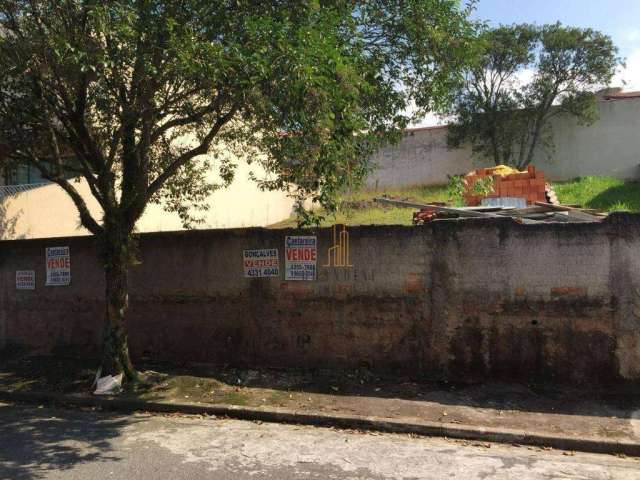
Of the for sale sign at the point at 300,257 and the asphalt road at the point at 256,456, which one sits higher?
the for sale sign at the point at 300,257

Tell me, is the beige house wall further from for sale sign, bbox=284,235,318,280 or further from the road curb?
for sale sign, bbox=284,235,318,280

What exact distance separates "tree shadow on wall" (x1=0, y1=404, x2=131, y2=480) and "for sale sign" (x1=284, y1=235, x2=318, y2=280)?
3082 millimetres

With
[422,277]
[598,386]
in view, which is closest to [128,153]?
[422,277]

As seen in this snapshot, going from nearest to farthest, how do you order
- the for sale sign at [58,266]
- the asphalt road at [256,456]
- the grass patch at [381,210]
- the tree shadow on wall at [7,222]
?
1. the asphalt road at [256,456]
2. the for sale sign at [58,266]
3. the tree shadow on wall at [7,222]
4. the grass patch at [381,210]

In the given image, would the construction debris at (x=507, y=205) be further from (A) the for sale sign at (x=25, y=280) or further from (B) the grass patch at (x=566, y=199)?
(A) the for sale sign at (x=25, y=280)

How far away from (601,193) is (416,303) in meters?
13.2

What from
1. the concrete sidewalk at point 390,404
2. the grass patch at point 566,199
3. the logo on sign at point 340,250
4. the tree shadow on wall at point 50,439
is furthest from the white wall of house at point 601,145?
the tree shadow on wall at point 50,439

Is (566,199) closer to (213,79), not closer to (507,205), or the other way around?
(507,205)

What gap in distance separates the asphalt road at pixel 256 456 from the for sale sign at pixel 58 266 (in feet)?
13.1

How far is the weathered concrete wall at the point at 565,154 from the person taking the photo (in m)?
21.1

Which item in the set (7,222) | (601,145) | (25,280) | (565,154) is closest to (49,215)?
(7,222)

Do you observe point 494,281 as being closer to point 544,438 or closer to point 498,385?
point 498,385

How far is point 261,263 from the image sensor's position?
8570 millimetres

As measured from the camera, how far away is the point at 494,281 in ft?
23.7
